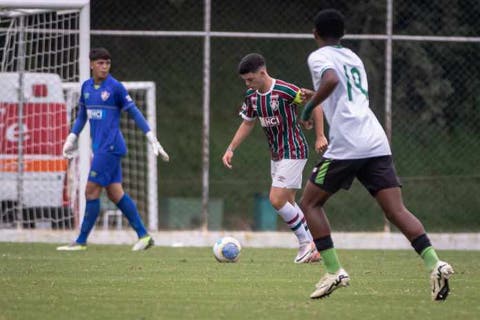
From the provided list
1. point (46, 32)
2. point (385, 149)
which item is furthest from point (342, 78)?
point (46, 32)

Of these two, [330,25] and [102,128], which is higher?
[330,25]

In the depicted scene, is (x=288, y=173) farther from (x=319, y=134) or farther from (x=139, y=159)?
(x=139, y=159)

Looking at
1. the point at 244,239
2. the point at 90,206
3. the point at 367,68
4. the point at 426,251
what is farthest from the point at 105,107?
the point at 426,251

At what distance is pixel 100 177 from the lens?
40.4 feet

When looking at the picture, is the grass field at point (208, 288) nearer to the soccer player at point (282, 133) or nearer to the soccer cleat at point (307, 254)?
the soccer cleat at point (307, 254)

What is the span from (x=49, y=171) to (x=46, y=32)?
2118 millimetres

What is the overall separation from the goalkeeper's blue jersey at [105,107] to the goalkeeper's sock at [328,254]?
17.2ft

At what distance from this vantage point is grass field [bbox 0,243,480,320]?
6.64m

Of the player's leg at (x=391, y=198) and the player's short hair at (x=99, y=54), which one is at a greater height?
the player's short hair at (x=99, y=54)

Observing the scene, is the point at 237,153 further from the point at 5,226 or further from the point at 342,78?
the point at 342,78

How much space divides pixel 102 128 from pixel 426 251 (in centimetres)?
570

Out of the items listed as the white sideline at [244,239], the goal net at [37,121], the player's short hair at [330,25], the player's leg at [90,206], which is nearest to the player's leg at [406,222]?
the player's short hair at [330,25]

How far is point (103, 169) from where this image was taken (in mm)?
12289

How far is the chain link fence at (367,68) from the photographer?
52.1 feet
